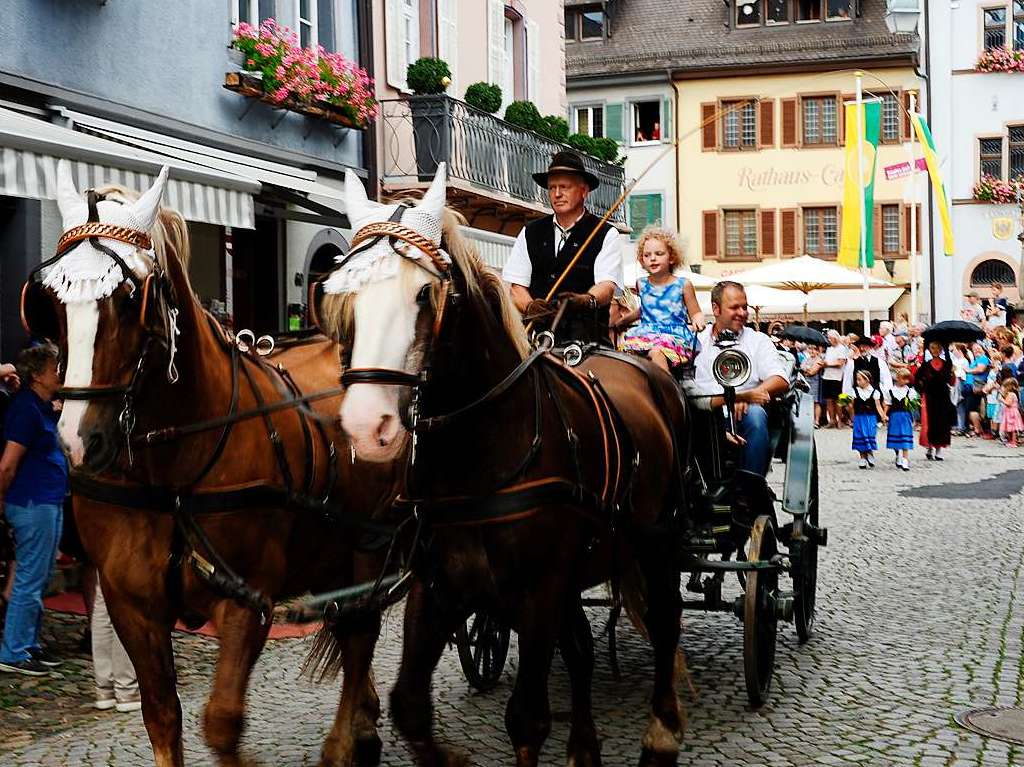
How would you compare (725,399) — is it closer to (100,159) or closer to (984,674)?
(984,674)

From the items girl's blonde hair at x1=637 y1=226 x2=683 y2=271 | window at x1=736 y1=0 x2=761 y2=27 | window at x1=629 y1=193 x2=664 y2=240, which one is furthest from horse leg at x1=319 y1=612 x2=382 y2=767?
window at x1=736 y1=0 x2=761 y2=27

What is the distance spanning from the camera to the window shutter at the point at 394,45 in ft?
54.8

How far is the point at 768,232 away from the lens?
142 ft

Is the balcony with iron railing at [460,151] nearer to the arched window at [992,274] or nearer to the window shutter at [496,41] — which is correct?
the window shutter at [496,41]

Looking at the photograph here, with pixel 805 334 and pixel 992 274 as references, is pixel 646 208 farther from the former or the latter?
pixel 805 334

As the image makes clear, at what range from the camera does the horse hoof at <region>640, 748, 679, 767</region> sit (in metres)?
5.33

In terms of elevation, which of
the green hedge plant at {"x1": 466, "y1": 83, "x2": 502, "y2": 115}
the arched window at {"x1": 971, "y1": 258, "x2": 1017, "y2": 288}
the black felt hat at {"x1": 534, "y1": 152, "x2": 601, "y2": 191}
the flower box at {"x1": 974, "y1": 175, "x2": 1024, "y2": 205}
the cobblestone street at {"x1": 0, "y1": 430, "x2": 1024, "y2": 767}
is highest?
the flower box at {"x1": 974, "y1": 175, "x2": 1024, "y2": 205}

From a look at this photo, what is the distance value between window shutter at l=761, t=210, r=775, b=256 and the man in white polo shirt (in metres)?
36.5

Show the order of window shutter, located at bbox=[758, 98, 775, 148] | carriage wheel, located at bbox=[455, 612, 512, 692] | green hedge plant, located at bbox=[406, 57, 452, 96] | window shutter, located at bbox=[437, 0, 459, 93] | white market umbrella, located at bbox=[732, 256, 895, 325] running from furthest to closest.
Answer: window shutter, located at bbox=[758, 98, 775, 148] → white market umbrella, located at bbox=[732, 256, 895, 325] → window shutter, located at bbox=[437, 0, 459, 93] → green hedge plant, located at bbox=[406, 57, 452, 96] → carriage wheel, located at bbox=[455, 612, 512, 692]

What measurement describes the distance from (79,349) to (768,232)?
1598 inches

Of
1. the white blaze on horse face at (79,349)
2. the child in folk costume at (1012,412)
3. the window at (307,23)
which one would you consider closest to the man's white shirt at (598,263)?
the white blaze on horse face at (79,349)

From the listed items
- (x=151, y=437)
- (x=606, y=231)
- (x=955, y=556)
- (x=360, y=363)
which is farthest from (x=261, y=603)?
(x=955, y=556)

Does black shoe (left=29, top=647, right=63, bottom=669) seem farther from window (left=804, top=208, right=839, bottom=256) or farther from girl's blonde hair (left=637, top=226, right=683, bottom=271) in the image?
window (left=804, top=208, right=839, bottom=256)

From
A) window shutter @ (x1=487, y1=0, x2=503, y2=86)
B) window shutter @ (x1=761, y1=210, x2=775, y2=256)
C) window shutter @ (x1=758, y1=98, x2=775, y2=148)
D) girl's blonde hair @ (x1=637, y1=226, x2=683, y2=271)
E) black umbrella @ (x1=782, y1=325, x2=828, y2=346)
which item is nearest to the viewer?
girl's blonde hair @ (x1=637, y1=226, x2=683, y2=271)
